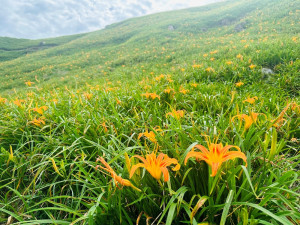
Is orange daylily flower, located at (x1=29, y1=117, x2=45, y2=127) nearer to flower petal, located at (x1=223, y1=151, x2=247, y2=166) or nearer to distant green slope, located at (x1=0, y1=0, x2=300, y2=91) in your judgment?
distant green slope, located at (x1=0, y1=0, x2=300, y2=91)

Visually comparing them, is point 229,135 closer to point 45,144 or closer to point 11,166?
point 45,144

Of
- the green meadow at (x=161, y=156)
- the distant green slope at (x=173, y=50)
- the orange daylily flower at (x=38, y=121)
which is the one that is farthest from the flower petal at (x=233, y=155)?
the distant green slope at (x=173, y=50)

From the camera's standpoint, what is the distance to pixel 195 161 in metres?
1.17

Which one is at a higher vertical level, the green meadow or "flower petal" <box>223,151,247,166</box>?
"flower petal" <box>223,151,247,166</box>

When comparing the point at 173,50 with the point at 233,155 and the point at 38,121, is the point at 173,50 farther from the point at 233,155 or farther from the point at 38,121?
the point at 233,155

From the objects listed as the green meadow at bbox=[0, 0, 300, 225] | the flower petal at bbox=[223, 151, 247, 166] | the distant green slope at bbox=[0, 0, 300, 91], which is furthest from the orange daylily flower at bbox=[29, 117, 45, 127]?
the flower petal at bbox=[223, 151, 247, 166]

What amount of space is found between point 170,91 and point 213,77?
7.25 ft

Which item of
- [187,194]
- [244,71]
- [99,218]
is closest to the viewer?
[99,218]

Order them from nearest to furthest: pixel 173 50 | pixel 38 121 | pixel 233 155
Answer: pixel 233 155
pixel 38 121
pixel 173 50

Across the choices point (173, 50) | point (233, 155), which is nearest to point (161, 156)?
point (233, 155)

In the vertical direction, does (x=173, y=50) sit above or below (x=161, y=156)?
below

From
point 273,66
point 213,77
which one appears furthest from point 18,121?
point 273,66

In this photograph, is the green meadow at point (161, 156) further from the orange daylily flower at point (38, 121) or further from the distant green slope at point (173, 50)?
the distant green slope at point (173, 50)

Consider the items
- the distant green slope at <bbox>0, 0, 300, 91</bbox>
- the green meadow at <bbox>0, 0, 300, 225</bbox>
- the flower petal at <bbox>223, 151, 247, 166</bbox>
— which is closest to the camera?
the flower petal at <bbox>223, 151, 247, 166</bbox>
